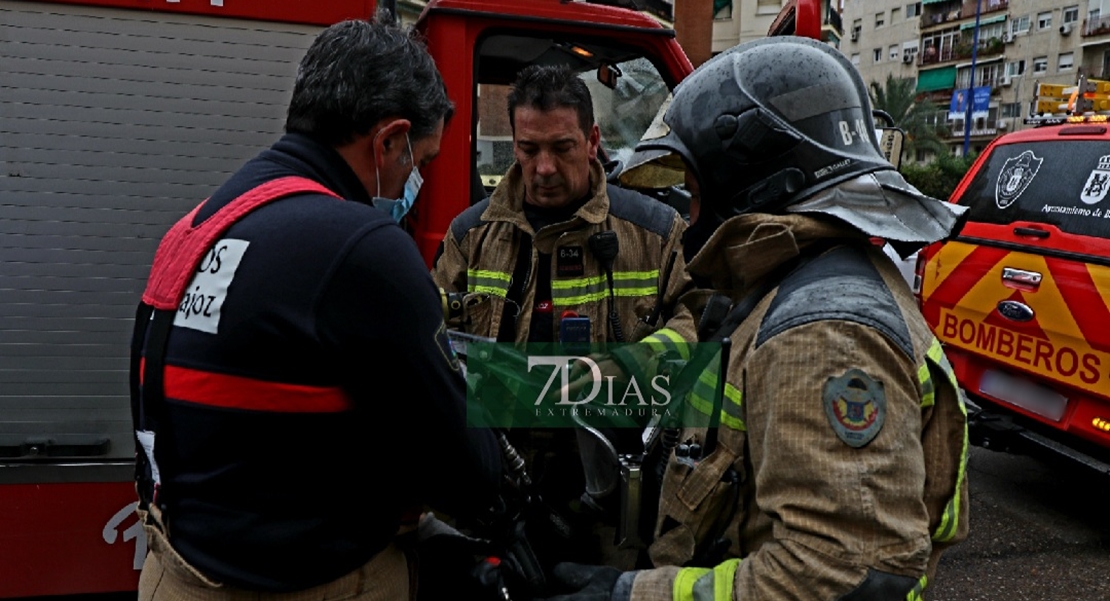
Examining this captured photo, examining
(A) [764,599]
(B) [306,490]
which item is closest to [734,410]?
(A) [764,599]

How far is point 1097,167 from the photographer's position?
13.2ft

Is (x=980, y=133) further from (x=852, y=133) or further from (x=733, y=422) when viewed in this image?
(x=733, y=422)

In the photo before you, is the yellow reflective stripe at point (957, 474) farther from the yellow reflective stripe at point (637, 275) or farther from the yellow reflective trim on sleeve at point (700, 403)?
the yellow reflective stripe at point (637, 275)

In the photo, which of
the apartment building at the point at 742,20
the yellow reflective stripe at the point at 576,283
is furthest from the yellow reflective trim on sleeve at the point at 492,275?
the apartment building at the point at 742,20

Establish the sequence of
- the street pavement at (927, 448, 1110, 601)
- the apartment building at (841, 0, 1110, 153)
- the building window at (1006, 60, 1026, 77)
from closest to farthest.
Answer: the street pavement at (927, 448, 1110, 601) < the apartment building at (841, 0, 1110, 153) < the building window at (1006, 60, 1026, 77)

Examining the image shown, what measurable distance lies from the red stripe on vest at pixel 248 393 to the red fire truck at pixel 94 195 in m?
1.48

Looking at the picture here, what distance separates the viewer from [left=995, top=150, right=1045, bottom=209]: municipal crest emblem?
14.6 ft

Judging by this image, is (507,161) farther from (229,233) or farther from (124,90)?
(229,233)

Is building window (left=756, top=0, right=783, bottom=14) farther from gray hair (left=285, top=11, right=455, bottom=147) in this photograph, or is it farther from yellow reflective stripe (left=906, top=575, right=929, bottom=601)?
yellow reflective stripe (left=906, top=575, right=929, bottom=601)

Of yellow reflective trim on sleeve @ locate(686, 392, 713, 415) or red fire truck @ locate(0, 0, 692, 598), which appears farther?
red fire truck @ locate(0, 0, 692, 598)

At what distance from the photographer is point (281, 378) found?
1.30m

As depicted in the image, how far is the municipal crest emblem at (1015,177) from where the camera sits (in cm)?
445

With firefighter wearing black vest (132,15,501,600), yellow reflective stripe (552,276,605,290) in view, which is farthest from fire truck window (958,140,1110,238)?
firefighter wearing black vest (132,15,501,600)

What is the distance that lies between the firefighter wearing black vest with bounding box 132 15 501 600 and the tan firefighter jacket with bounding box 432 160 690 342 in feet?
3.56
